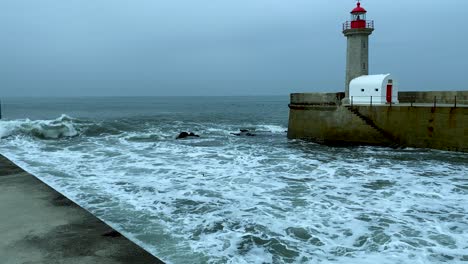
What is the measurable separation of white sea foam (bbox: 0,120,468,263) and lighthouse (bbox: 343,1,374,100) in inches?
308

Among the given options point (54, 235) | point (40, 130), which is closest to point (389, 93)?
point (54, 235)

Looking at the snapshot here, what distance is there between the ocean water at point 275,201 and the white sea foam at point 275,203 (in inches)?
0.8

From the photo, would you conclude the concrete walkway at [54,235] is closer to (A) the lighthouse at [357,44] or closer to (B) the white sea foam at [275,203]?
(B) the white sea foam at [275,203]

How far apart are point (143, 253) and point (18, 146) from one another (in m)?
15.0

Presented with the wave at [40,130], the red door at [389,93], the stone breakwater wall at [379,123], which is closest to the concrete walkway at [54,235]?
the stone breakwater wall at [379,123]

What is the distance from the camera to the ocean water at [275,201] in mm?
5414

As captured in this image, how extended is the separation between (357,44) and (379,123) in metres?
5.47

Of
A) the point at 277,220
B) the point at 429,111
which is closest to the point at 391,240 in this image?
the point at 277,220

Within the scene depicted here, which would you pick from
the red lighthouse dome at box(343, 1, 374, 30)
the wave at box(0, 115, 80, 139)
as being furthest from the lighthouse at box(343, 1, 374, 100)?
the wave at box(0, 115, 80, 139)

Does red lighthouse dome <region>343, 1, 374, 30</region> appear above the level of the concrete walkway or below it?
above

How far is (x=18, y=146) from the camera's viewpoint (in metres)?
16.6

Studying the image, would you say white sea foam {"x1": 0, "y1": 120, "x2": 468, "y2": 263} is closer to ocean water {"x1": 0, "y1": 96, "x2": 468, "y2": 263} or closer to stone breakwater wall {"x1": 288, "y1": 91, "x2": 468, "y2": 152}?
ocean water {"x1": 0, "y1": 96, "x2": 468, "y2": 263}

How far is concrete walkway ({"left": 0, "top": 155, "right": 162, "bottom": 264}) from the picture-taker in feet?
13.0

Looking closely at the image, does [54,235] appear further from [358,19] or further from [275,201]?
[358,19]
